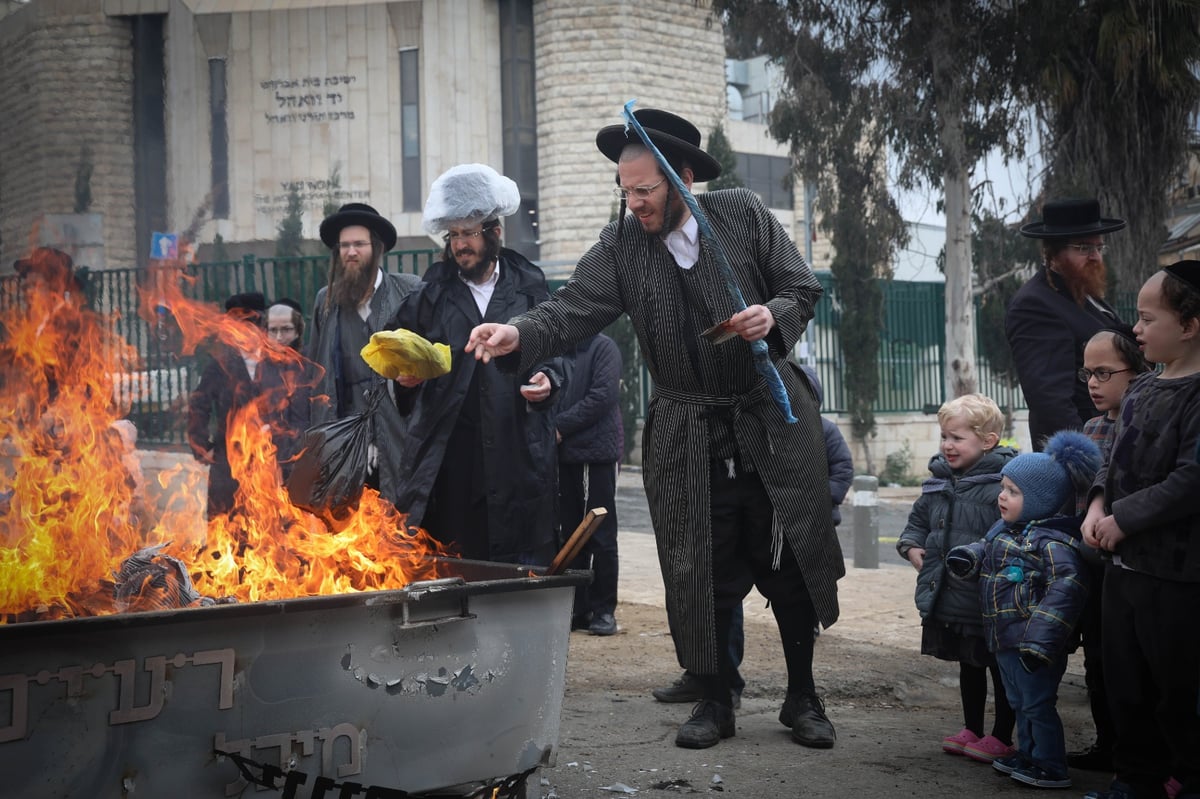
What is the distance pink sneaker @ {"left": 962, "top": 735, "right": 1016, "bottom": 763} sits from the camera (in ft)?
14.0

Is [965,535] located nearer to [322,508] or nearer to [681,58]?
[322,508]

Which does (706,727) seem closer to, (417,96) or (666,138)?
(666,138)

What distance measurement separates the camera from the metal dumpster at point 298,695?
258cm

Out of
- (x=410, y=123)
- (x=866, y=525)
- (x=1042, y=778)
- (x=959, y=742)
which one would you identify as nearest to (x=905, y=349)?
(x=866, y=525)

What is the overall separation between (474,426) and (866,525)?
187 inches

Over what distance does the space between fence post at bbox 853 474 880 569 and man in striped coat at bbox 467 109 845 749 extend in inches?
177

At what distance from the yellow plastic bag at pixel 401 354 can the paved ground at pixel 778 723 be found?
137 cm

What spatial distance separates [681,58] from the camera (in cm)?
2647

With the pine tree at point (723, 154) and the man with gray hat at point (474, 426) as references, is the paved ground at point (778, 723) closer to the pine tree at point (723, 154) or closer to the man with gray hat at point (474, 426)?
the man with gray hat at point (474, 426)

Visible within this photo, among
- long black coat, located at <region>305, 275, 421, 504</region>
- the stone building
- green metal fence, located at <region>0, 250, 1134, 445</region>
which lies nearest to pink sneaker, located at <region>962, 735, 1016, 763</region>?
long black coat, located at <region>305, 275, 421, 504</region>

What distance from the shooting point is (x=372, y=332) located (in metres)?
5.66

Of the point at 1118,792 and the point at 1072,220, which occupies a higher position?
the point at 1072,220

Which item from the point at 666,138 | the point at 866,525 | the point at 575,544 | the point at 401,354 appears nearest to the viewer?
the point at 575,544

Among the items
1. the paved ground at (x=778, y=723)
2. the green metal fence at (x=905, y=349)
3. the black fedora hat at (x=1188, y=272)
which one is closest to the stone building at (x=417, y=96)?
the green metal fence at (x=905, y=349)
